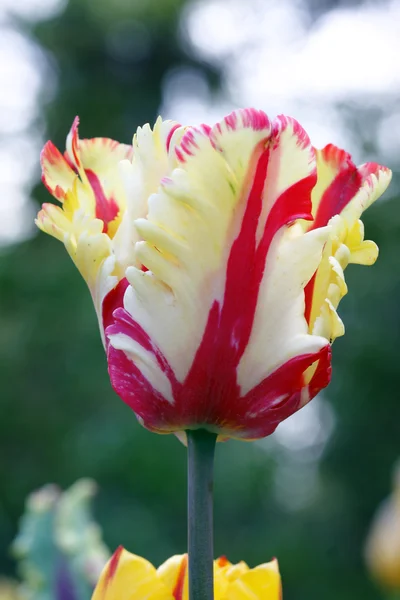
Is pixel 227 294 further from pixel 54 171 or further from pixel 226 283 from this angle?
pixel 54 171

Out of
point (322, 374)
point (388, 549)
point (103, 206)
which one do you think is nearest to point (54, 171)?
point (103, 206)

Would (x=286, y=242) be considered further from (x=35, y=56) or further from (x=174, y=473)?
(x=35, y=56)

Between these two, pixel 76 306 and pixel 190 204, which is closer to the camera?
pixel 190 204

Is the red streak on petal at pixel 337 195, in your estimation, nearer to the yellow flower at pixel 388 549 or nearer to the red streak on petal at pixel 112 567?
the red streak on petal at pixel 112 567

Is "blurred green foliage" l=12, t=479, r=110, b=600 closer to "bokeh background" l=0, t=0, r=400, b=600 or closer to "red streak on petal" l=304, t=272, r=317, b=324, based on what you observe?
"red streak on petal" l=304, t=272, r=317, b=324

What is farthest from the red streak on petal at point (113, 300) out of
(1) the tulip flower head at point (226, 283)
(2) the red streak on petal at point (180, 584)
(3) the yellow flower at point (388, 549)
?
(3) the yellow flower at point (388, 549)

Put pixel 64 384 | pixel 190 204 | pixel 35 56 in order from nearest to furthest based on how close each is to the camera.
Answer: pixel 190 204
pixel 64 384
pixel 35 56

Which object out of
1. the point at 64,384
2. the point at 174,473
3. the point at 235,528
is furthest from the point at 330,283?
the point at 64,384
